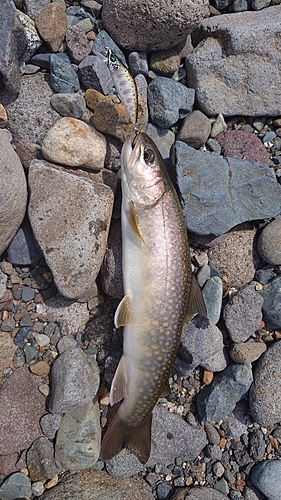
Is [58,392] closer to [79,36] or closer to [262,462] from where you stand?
[262,462]

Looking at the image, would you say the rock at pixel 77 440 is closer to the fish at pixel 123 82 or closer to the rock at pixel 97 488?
the rock at pixel 97 488

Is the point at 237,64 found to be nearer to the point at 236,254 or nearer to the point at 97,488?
the point at 236,254

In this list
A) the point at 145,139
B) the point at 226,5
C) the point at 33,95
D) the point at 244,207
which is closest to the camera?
the point at 145,139

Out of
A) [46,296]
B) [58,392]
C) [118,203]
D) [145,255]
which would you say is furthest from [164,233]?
[58,392]

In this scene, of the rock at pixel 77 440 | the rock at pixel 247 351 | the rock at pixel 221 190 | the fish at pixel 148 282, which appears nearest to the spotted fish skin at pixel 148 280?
the fish at pixel 148 282

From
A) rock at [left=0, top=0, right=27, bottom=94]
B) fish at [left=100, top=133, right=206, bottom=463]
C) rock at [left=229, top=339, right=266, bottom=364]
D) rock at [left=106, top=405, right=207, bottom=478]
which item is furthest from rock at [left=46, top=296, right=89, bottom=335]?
rock at [left=0, top=0, right=27, bottom=94]

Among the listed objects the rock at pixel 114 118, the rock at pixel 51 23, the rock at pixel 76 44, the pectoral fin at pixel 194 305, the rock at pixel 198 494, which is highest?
the rock at pixel 51 23

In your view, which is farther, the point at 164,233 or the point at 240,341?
the point at 240,341
